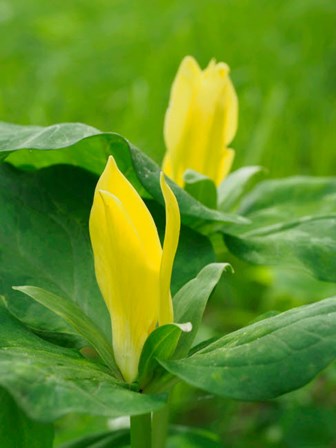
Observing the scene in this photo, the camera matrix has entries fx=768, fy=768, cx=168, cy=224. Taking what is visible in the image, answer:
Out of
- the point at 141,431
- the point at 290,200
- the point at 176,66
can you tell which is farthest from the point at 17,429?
the point at 176,66

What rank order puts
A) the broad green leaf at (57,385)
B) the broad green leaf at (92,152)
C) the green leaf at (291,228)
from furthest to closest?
the green leaf at (291,228), the broad green leaf at (92,152), the broad green leaf at (57,385)

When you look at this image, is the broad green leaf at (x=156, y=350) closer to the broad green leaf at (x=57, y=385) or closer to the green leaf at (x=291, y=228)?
the broad green leaf at (x=57, y=385)

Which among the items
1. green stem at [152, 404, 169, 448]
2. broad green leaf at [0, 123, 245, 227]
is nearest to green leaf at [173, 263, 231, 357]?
broad green leaf at [0, 123, 245, 227]

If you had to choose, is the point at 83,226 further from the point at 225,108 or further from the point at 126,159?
the point at 225,108

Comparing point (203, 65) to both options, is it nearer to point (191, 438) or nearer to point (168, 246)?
point (191, 438)

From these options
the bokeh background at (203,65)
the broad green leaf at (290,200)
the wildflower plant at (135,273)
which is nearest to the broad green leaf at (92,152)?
the wildflower plant at (135,273)

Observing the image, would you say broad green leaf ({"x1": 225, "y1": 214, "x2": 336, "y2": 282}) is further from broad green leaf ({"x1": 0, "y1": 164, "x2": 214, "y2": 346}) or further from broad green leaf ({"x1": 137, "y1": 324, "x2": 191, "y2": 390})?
broad green leaf ({"x1": 137, "y1": 324, "x2": 191, "y2": 390})
